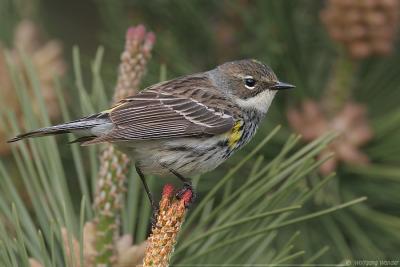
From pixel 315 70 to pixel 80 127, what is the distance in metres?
1.36

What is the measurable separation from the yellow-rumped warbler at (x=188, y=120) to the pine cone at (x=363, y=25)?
1.12ft

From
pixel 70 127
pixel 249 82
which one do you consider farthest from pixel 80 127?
pixel 249 82

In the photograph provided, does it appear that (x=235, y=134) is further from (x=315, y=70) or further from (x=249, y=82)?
(x=315, y=70)

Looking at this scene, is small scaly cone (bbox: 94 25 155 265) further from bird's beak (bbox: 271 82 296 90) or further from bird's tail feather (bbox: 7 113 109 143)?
bird's beak (bbox: 271 82 296 90)

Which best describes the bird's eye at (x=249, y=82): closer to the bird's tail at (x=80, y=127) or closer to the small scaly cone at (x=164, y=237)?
the bird's tail at (x=80, y=127)

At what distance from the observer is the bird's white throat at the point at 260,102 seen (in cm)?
336

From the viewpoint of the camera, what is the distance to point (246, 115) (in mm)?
3377

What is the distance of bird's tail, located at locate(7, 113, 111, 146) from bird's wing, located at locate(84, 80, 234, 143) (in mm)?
78

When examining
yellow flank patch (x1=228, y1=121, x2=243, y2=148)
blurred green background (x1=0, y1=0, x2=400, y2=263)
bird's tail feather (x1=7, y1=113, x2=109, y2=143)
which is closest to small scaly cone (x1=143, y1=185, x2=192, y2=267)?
bird's tail feather (x1=7, y1=113, x2=109, y2=143)

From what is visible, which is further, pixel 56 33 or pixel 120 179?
pixel 56 33

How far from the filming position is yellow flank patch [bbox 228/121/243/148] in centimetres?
312

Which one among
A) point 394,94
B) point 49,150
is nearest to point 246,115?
point 394,94

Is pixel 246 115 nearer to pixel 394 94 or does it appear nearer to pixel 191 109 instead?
pixel 191 109

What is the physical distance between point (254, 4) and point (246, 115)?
661 mm
